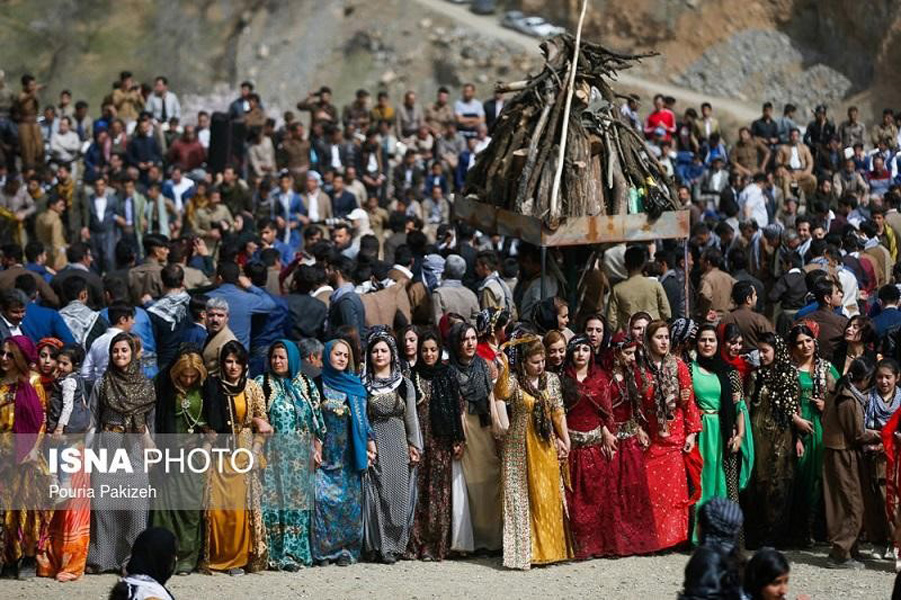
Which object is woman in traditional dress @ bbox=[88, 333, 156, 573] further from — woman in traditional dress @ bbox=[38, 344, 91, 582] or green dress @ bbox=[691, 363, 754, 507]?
green dress @ bbox=[691, 363, 754, 507]

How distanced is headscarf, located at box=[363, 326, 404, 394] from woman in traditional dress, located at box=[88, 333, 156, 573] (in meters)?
1.43

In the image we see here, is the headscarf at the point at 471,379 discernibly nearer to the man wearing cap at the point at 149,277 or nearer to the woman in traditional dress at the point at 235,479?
the woman in traditional dress at the point at 235,479

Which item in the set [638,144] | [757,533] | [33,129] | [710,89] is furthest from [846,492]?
[710,89]

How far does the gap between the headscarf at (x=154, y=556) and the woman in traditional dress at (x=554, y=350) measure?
162 inches

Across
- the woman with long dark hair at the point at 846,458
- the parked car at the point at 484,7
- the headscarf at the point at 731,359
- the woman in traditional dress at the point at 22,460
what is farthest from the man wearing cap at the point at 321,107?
the woman with long dark hair at the point at 846,458

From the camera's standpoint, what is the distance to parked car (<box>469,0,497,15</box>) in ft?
103

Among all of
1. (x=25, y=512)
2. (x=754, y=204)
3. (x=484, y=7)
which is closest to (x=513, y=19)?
(x=484, y=7)

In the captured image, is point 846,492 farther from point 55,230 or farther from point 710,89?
point 710,89

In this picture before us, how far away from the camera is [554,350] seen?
11562 millimetres

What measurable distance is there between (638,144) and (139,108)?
11852 mm

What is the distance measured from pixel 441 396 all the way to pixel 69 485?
98.5 inches

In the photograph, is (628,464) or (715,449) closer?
(628,464)

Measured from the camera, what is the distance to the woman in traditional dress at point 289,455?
11305mm

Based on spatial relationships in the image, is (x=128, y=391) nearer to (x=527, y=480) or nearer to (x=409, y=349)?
(x=409, y=349)
